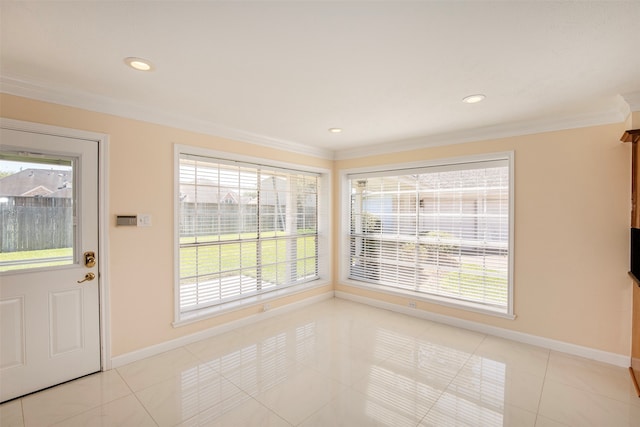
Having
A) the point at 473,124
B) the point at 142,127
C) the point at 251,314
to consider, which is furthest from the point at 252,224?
the point at 473,124

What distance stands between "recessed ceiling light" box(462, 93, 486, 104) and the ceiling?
0.25 ft

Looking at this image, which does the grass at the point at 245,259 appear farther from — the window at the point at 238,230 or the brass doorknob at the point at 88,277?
the brass doorknob at the point at 88,277

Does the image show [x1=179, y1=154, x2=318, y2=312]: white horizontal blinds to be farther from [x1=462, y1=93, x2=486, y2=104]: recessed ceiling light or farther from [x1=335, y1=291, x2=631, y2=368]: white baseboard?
[x1=462, y1=93, x2=486, y2=104]: recessed ceiling light

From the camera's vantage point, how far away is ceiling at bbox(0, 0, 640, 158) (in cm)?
151

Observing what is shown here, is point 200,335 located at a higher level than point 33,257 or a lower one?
lower

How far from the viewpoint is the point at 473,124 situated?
11.2 feet

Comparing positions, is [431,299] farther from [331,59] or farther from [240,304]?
[331,59]

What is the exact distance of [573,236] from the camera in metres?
3.05

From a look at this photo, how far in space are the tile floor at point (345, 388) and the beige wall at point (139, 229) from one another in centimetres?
37

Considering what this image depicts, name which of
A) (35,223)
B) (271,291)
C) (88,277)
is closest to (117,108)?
(35,223)

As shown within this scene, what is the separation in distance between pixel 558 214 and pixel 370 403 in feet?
9.15

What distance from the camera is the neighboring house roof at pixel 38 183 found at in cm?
229

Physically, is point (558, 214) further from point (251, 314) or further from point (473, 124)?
point (251, 314)

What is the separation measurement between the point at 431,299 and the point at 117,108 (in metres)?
4.34
